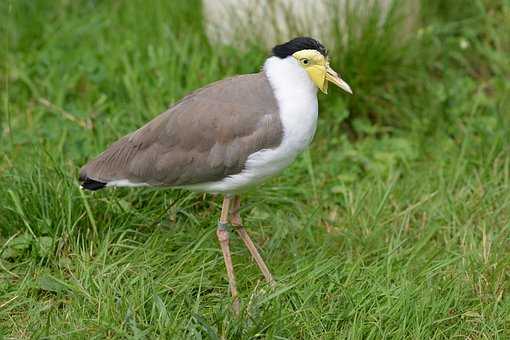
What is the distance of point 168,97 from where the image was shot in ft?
17.7

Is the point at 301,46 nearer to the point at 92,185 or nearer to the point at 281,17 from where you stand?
the point at 92,185

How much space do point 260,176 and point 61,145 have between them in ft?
5.04

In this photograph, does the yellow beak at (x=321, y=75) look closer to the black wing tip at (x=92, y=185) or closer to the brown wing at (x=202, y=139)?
the brown wing at (x=202, y=139)

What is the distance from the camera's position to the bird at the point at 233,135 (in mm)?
3787

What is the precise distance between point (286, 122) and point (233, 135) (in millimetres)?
255

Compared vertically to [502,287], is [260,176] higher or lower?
higher

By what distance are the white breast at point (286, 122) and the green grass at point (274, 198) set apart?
1.66ft

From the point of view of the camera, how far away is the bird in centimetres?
379

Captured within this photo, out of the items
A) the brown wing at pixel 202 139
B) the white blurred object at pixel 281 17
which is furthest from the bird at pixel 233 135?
the white blurred object at pixel 281 17

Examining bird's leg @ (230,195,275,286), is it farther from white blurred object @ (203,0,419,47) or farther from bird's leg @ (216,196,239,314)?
white blurred object @ (203,0,419,47)

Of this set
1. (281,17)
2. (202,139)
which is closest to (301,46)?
(202,139)

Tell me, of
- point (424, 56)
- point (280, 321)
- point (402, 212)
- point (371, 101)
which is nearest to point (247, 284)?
point (280, 321)

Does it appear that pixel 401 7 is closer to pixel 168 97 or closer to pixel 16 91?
pixel 168 97

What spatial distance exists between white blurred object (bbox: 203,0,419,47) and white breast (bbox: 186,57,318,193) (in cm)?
162
